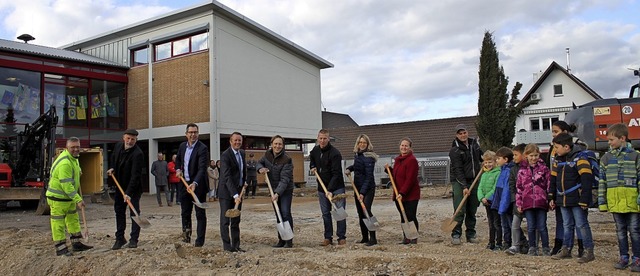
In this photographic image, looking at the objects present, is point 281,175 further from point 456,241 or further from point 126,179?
point 456,241

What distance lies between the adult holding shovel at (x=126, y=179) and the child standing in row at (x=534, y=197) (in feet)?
17.9

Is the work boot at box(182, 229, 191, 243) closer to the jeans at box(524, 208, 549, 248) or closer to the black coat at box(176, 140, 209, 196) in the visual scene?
the black coat at box(176, 140, 209, 196)

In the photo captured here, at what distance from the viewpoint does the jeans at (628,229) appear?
5395 millimetres

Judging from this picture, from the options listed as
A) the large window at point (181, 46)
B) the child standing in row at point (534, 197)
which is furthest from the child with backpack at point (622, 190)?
the large window at point (181, 46)

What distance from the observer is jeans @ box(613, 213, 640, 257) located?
5.39 meters

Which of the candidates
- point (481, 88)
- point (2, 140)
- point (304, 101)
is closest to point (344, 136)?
point (304, 101)

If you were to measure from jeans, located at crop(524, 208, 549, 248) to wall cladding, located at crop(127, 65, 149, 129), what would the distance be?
19.3m

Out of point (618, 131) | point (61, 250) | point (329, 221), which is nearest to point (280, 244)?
point (329, 221)

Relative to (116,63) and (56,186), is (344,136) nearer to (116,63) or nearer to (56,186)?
(116,63)

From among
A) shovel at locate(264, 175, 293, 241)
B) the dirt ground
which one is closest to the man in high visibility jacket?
the dirt ground

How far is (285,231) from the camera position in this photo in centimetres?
729

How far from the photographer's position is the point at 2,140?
16625 mm

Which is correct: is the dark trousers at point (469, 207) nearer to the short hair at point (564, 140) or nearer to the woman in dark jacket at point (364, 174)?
the woman in dark jacket at point (364, 174)

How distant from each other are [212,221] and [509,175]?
6.86 metres
